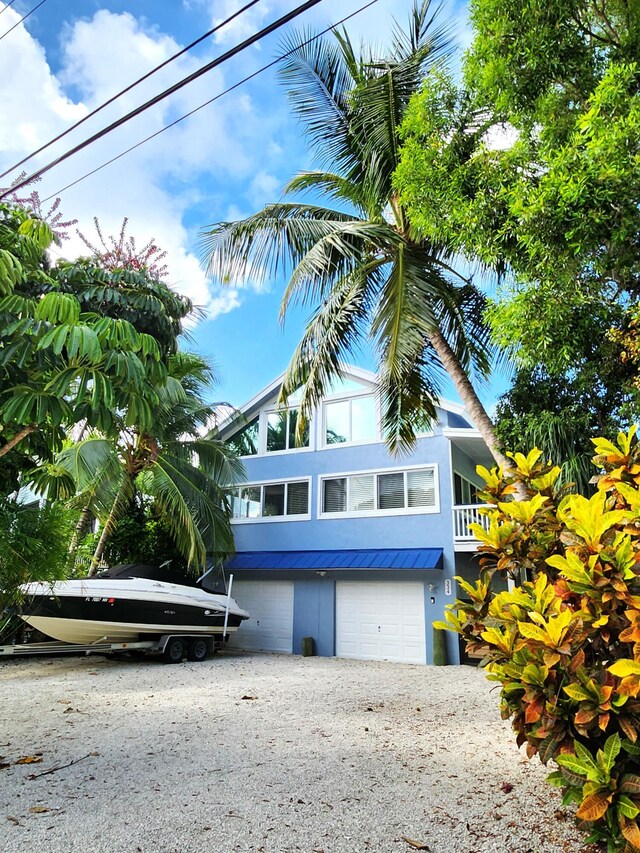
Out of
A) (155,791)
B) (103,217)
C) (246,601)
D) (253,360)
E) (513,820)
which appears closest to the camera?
(513,820)

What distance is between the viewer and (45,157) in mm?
5590

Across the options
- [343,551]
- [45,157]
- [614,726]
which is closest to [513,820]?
[614,726]

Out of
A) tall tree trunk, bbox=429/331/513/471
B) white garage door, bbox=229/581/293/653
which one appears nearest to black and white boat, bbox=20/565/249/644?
white garage door, bbox=229/581/293/653

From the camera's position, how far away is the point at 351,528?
15.6m

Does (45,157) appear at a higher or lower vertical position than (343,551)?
higher

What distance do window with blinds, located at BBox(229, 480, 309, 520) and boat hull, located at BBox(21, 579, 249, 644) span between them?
4.12 meters

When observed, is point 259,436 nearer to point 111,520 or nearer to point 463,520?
point 111,520

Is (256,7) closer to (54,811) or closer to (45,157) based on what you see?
(45,157)

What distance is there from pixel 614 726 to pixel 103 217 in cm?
701

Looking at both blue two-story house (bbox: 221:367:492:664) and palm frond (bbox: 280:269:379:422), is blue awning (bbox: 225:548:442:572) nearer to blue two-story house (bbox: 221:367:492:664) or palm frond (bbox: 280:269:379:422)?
blue two-story house (bbox: 221:367:492:664)

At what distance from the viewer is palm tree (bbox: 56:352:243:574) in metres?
12.9

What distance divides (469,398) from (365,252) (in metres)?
2.96

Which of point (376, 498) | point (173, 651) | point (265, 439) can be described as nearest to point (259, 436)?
point (265, 439)

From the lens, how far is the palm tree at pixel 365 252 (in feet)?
25.5
